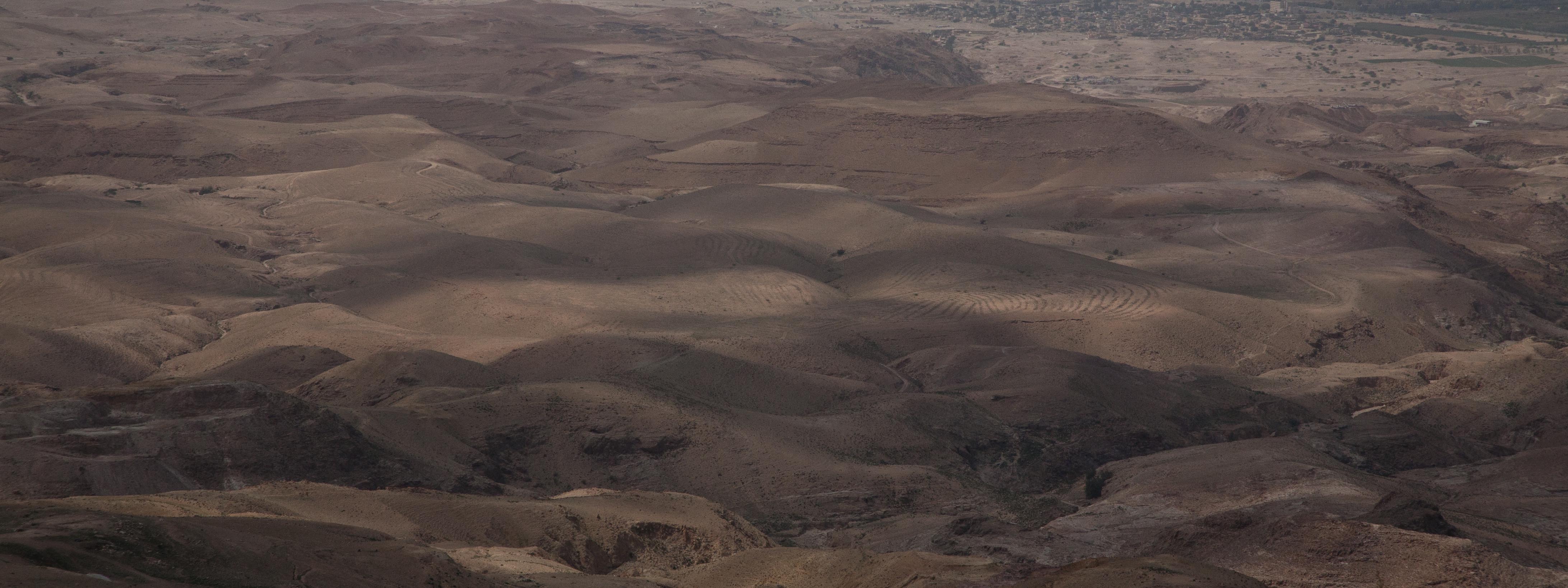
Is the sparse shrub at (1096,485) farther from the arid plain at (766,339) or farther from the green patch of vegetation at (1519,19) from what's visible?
the green patch of vegetation at (1519,19)

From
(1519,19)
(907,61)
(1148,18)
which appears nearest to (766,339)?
(907,61)

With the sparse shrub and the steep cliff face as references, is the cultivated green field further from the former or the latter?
the sparse shrub

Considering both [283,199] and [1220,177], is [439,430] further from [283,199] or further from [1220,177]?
[1220,177]

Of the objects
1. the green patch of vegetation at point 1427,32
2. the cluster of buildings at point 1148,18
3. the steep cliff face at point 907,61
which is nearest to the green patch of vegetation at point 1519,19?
the green patch of vegetation at point 1427,32

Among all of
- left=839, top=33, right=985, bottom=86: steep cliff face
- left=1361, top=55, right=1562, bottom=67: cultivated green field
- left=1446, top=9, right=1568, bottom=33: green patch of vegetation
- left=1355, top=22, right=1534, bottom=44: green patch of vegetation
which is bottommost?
left=839, top=33, right=985, bottom=86: steep cliff face

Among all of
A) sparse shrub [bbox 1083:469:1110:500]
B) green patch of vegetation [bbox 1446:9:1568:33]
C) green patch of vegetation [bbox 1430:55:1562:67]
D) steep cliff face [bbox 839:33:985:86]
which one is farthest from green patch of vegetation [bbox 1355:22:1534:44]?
sparse shrub [bbox 1083:469:1110:500]

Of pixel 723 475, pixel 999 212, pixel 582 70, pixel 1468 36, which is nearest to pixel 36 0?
pixel 582 70
